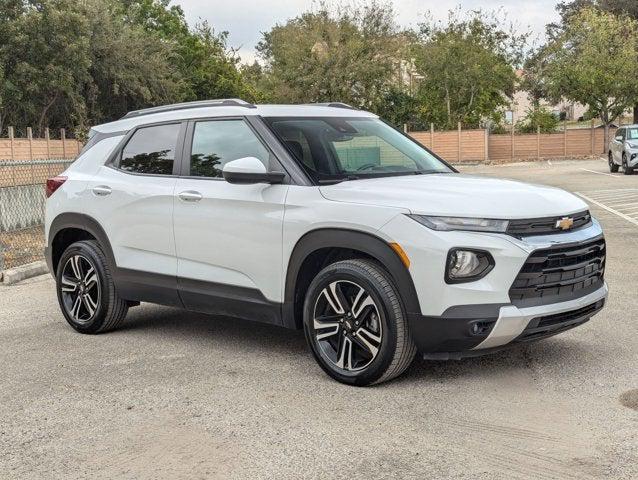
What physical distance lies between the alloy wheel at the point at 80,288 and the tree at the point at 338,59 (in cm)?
4869

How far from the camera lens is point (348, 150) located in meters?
5.95

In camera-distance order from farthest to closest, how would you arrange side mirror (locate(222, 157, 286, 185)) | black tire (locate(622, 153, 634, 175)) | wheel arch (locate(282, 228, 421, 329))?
black tire (locate(622, 153, 634, 175)) → side mirror (locate(222, 157, 286, 185)) → wheel arch (locate(282, 228, 421, 329))

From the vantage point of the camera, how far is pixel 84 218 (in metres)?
6.84

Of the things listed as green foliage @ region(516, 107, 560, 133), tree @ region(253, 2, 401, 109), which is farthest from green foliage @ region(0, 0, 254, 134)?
green foliage @ region(516, 107, 560, 133)

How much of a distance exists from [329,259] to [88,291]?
8.11 ft

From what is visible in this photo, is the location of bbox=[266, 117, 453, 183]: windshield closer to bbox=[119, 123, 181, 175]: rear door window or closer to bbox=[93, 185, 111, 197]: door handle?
bbox=[119, 123, 181, 175]: rear door window

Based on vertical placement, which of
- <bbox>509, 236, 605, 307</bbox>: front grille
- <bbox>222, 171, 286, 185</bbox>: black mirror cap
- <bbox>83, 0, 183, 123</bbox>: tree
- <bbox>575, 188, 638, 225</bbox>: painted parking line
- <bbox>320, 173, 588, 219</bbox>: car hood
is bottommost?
<bbox>575, 188, 638, 225</bbox>: painted parking line

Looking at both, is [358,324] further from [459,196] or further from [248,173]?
[248,173]

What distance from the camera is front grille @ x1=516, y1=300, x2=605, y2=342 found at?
4.84 meters

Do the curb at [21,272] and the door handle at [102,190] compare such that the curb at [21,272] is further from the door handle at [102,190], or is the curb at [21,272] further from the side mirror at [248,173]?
the side mirror at [248,173]

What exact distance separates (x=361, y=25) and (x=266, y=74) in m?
7.91

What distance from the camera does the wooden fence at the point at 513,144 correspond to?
5088 centimetres

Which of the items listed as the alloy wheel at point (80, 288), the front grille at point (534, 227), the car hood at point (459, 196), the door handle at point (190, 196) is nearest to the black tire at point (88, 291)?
the alloy wheel at point (80, 288)

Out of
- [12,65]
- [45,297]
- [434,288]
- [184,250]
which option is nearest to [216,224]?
[184,250]
